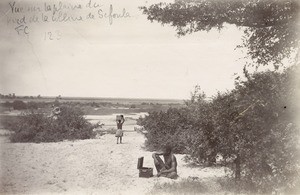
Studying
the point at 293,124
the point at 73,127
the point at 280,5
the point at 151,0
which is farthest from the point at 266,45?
the point at 73,127

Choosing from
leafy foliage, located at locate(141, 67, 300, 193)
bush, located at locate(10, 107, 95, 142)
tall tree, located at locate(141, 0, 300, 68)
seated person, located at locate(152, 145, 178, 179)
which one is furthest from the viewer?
bush, located at locate(10, 107, 95, 142)

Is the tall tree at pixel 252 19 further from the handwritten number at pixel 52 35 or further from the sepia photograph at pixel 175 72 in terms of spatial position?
the handwritten number at pixel 52 35

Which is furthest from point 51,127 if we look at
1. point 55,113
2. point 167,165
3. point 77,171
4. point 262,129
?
point 262,129

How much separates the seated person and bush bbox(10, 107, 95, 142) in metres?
7.67

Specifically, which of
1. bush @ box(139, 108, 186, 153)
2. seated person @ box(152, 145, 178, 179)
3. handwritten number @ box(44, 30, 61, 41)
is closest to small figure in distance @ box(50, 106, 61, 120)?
bush @ box(139, 108, 186, 153)

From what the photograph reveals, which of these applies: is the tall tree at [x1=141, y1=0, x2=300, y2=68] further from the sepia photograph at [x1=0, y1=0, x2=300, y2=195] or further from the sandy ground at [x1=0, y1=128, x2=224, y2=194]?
the sandy ground at [x1=0, y1=128, x2=224, y2=194]

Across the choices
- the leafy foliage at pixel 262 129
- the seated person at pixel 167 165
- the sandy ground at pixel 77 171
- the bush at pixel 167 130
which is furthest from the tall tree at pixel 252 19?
the bush at pixel 167 130

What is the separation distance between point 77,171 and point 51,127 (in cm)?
725

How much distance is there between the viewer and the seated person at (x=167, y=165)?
8.60 m

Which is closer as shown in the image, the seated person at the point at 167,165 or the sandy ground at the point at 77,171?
the sandy ground at the point at 77,171

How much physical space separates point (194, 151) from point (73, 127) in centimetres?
783

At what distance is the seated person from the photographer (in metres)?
8.60

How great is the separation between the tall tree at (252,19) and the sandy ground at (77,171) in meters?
3.37

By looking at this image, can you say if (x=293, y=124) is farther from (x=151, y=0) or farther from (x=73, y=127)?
(x=73, y=127)
